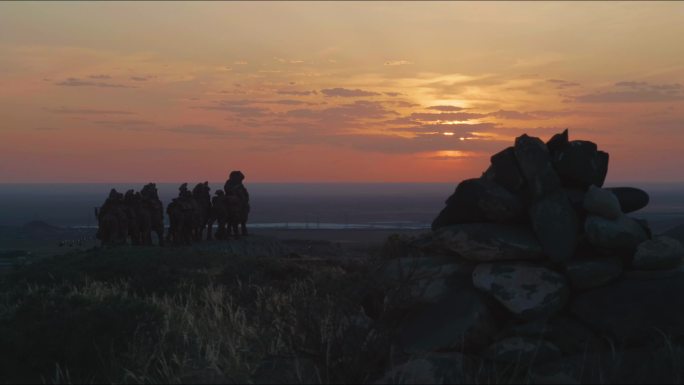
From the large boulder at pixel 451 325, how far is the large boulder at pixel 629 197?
2803 mm

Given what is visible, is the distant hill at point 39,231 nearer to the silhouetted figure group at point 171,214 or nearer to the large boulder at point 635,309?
the silhouetted figure group at point 171,214

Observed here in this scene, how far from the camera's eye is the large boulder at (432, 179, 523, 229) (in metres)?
9.76

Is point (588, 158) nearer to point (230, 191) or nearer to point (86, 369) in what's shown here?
point (86, 369)

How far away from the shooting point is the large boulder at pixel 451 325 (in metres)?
8.80

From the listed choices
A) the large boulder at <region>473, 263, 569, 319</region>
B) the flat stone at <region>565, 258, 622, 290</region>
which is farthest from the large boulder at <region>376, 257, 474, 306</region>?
the flat stone at <region>565, 258, 622, 290</region>

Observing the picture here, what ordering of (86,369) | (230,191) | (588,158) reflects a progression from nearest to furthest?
(588,158) < (86,369) < (230,191)

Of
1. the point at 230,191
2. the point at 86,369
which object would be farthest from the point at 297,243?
the point at 86,369

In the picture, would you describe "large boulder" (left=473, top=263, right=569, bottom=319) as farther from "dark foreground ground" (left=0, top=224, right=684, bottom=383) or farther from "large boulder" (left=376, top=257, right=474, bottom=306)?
"dark foreground ground" (left=0, top=224, right=684, bottom=383)

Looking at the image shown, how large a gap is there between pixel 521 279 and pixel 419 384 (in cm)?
214

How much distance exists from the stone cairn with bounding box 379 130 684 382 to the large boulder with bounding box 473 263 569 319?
1 cm

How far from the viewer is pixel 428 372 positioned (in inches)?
312

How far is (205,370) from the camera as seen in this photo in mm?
8922

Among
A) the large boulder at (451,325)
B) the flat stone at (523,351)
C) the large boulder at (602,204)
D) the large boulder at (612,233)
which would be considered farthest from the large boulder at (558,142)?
the flat stone at (523,351)

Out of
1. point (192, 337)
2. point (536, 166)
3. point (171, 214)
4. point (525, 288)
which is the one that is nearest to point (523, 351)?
point (525, 288)
